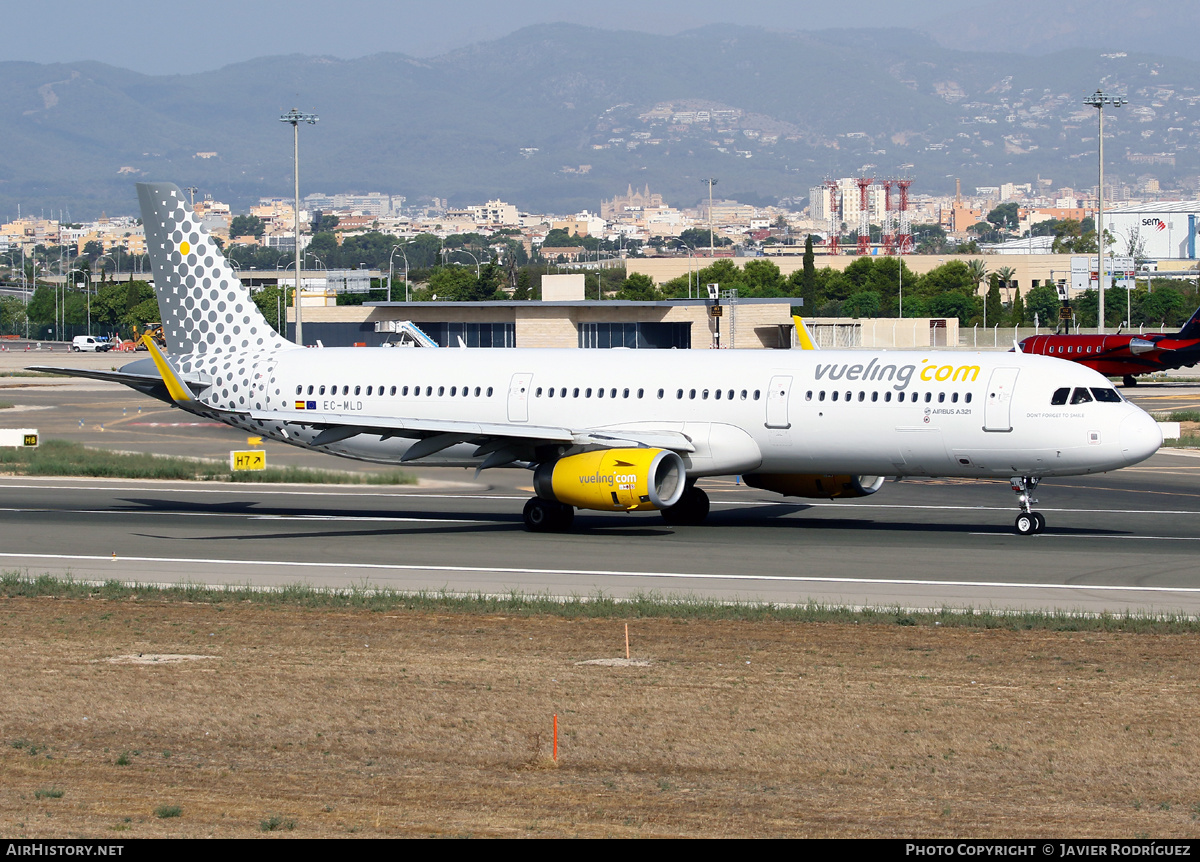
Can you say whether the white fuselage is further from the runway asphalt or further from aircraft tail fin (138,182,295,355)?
the runway asphalt

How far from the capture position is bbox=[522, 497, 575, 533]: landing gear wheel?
31.7 m

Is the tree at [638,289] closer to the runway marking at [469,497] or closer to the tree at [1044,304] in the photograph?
the tree at [1044,304]

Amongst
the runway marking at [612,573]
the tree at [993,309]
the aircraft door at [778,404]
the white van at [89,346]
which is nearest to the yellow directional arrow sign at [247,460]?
the runway marking at [612,573]

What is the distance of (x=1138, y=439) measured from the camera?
28250 millimetres

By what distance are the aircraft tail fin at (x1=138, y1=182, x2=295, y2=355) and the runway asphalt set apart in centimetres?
444

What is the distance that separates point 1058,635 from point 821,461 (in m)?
11.0

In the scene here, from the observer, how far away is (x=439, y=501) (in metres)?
38.2

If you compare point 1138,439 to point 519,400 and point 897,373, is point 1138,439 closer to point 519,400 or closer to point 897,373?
point 897,373

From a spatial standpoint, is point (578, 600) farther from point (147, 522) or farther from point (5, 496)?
point (5, 496)

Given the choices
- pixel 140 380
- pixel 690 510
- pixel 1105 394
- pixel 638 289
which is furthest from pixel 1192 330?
pixel 638 289

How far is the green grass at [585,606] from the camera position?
20859 mm

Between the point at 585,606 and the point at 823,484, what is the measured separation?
11831mm

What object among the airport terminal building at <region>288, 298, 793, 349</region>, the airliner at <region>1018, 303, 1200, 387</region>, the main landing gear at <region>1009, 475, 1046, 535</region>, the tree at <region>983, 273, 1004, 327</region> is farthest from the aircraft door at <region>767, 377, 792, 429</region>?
the tree at <region>983, 273, 1004, 327</region>
